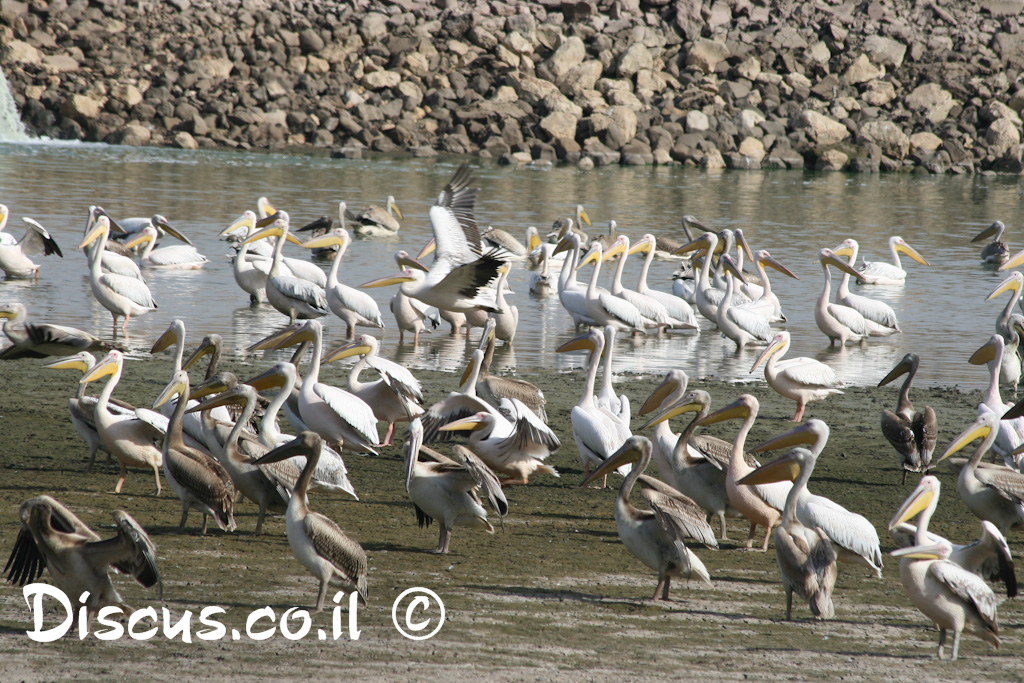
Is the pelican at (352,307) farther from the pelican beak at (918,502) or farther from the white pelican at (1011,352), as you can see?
the pelican beak at (918,502)

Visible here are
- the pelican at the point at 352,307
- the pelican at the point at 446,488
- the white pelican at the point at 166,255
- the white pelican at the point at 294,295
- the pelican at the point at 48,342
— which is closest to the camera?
the pelican at the point at 446,488

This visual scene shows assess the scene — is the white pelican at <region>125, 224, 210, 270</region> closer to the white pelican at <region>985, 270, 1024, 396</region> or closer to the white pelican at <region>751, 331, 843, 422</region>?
the white pelican at <region>751, 331, 843, 422</region>

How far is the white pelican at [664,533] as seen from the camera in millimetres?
4820

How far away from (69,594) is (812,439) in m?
3.36

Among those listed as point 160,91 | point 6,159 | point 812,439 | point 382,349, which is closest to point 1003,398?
point 812,439

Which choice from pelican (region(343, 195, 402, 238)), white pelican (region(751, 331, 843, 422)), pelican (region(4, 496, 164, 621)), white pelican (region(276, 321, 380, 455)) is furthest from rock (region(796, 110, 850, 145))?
pelican (region(4, 496, 164, 621))

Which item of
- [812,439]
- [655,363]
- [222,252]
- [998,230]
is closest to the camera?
[812,439]

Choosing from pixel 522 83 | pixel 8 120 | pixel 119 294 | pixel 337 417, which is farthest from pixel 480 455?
pixel 8 120

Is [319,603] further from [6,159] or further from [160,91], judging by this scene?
[160,91]

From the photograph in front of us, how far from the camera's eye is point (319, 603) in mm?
4570

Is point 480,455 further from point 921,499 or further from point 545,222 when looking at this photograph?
point 545,222

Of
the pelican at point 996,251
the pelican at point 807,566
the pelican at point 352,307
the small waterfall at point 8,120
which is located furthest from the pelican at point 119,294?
the small waterfall at point 8,120

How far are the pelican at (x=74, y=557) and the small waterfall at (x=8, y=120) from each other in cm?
3635

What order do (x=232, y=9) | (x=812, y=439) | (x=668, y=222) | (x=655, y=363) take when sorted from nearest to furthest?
(x=812, y=439) < (x=655, y=363) < (x=668, y=222) < (x=232, y=9)
